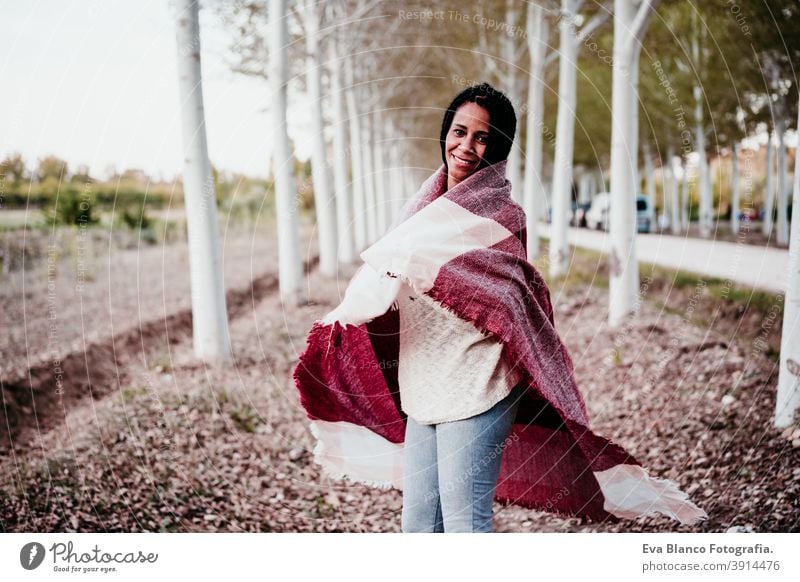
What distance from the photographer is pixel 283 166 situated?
258 inches

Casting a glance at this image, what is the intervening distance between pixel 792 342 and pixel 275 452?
2.64 metres

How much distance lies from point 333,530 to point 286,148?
422 centimetres

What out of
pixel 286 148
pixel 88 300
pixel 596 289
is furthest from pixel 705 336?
pixel 88 300

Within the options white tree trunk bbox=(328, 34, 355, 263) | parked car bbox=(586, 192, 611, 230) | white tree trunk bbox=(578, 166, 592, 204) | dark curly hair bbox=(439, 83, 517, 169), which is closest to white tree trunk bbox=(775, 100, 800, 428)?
dark curly hair bbox=(439, 83, 517, 169)

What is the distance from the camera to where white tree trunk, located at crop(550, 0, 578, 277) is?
745 centimetres

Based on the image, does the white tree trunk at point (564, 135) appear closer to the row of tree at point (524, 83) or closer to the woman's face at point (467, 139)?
the row of tree at point (524, 83)

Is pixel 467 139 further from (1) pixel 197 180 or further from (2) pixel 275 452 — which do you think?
(1) pixel 197 180

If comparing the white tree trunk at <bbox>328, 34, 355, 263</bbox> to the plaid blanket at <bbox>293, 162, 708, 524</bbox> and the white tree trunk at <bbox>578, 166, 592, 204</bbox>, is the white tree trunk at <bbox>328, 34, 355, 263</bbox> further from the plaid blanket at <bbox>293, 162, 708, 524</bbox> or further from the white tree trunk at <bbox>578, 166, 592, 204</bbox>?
the white tree trunk at <bbox>578, 166, 592, 204</bbox>

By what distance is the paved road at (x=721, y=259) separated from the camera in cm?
554

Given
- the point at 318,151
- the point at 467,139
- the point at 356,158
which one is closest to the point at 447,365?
the point at 467,139

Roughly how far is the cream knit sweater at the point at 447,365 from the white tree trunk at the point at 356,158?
778cm

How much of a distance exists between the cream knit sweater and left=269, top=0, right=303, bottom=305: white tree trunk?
433 centimetres
